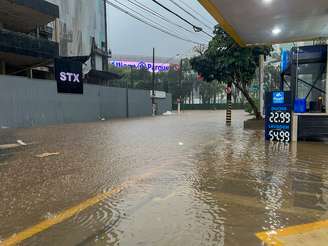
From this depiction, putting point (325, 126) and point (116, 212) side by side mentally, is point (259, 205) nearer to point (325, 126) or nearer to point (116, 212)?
point (116, 212)

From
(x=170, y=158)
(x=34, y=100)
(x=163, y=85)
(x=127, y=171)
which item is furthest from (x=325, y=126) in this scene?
(x=163, y=85)

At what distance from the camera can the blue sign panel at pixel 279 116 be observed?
11922mm

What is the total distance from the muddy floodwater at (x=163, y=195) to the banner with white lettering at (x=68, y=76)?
17.2 m

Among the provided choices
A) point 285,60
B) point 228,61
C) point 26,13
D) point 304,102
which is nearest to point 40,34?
point 26,13

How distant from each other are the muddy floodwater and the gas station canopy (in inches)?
177

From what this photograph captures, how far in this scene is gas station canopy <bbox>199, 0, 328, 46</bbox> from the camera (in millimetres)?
10258

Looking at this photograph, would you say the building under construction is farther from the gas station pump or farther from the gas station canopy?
the gas station pump

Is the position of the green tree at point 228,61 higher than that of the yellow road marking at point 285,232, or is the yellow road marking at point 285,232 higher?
the green tree at point 228,61

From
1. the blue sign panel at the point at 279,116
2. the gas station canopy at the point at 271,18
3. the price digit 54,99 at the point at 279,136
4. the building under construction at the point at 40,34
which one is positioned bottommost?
the price digit 54,99 at the point at 279,136

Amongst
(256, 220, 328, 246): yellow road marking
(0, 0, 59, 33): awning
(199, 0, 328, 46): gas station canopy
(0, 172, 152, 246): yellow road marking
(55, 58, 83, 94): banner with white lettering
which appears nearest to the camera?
(256, 220, 328, 246): yellow road marking

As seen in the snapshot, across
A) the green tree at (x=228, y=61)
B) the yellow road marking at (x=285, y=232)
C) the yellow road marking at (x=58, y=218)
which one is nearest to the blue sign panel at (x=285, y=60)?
the green tree at (x=228, y=61)

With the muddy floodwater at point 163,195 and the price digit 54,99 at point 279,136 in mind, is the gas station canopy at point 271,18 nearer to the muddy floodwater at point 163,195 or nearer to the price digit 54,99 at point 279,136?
the price digit 54,99 at point 279,136

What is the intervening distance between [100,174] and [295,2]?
7733 mm

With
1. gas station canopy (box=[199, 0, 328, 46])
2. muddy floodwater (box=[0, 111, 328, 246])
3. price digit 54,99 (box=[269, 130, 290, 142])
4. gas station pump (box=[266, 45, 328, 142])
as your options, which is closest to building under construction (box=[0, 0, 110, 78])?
gas station canopy (box=[199, 0, 328, 46])
